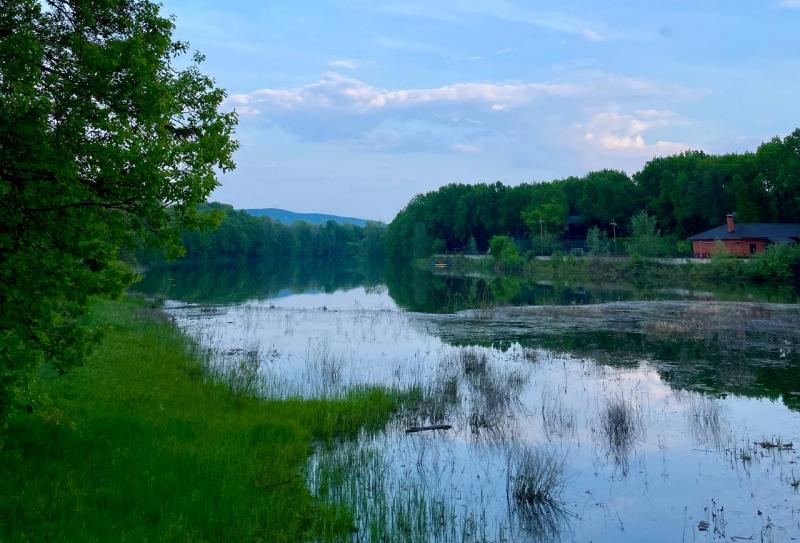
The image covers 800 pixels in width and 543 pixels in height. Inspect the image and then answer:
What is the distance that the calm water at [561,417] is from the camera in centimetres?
1067

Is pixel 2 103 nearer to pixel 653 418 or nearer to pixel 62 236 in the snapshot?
pixel 62 236

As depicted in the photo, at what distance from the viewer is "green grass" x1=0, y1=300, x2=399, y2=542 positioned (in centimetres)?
823

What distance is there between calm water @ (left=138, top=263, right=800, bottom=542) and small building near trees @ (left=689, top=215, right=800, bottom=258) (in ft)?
142

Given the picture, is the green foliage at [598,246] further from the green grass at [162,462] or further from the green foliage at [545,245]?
the green grass at [162,462]

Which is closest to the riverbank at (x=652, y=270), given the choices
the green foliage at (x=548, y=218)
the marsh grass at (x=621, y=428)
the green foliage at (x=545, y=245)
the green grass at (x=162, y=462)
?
the green foliage at (x=545, y=245)

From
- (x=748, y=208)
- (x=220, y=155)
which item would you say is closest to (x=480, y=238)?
(x=748, y=208)

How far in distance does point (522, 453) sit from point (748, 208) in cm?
9058

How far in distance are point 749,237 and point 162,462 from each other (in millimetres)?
79763

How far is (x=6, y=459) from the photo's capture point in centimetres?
939

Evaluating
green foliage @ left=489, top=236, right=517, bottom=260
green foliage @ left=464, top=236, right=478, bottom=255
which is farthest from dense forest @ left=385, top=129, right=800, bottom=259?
green foliage @ left=489, top=236, right=517, bottom=260

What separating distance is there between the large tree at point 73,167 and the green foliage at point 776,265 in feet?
211

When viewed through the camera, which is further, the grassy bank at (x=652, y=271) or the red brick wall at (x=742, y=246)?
the red brick wall at (x=742, y=246)

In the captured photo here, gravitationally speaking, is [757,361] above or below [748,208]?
below

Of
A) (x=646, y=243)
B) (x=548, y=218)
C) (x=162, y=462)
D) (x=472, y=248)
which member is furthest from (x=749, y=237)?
(x=162, y=462)
